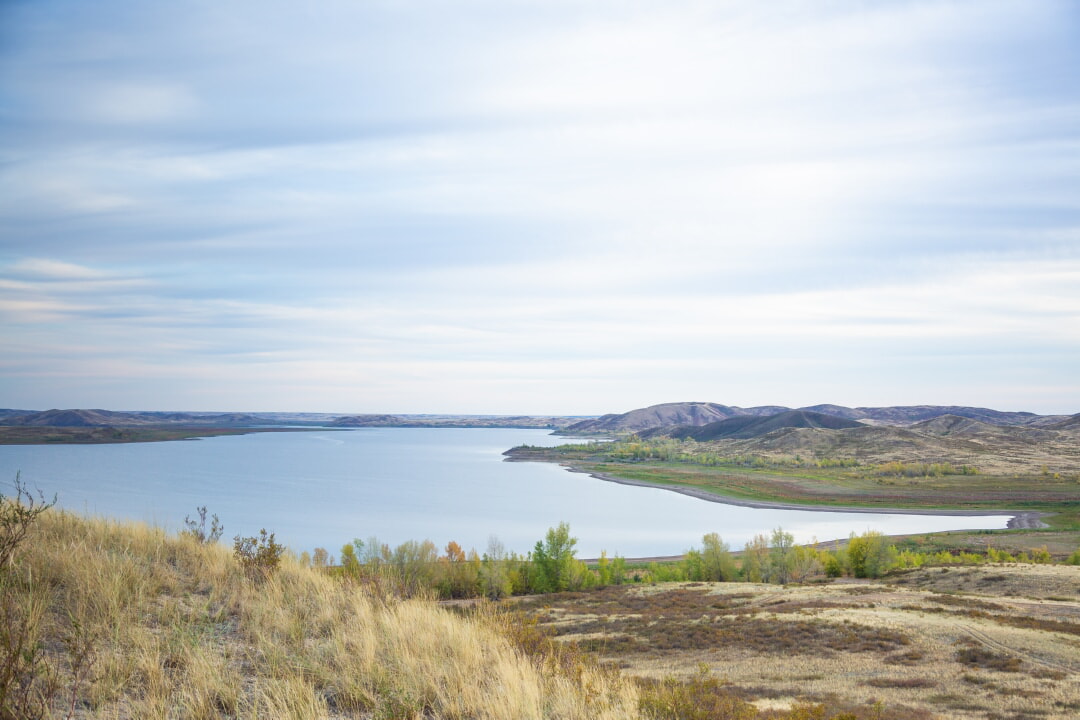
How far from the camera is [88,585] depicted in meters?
6.07

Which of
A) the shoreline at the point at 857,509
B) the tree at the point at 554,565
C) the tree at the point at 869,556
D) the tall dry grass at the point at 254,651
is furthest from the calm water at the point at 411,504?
the tall dry grass at the point at 254,651

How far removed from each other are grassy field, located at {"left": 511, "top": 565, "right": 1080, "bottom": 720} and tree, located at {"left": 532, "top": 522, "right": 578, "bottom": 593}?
1193 cm

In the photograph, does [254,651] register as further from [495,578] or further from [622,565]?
[622,565]

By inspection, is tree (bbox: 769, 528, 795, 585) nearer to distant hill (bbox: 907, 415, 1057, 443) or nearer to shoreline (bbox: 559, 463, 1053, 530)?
shoreline (bbox: 559, 463, 1053, 530)

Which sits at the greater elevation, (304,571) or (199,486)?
(304,571)

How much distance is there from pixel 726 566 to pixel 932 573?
579 inches

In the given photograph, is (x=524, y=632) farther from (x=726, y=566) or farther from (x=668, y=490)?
(x=668, y=490)

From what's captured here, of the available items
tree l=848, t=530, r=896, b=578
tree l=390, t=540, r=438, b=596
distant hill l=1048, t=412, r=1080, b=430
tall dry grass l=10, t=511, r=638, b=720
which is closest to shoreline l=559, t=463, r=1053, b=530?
tree l=848, t=530, r=896, b=578

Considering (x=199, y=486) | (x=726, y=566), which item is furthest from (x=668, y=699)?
(x=199, y=486)

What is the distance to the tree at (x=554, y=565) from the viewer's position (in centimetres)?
4559

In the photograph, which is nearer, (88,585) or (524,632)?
(88,585)

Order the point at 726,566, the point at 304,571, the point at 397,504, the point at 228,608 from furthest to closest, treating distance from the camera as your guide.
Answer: the point at 397,504 < the point at 726,566 < the point at 304,571 < the point at 228,608

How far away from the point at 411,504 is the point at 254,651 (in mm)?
72852

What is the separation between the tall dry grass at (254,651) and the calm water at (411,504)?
123ft
